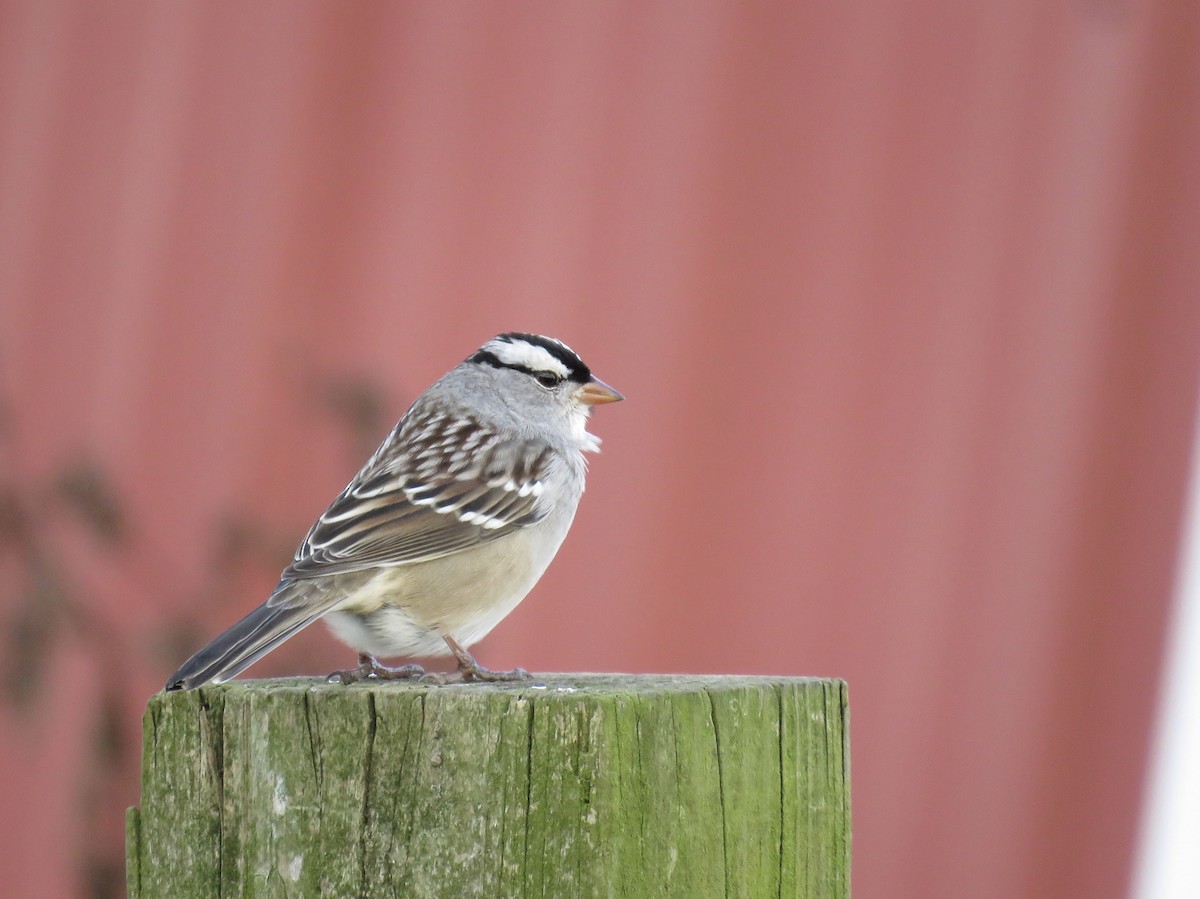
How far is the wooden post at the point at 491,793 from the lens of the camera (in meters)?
1.64

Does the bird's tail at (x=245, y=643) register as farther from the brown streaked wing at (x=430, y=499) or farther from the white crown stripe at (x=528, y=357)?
the white crown stripe at (x=528, y=357)

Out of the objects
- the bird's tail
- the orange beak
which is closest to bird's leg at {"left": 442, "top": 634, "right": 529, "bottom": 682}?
the bird's tail

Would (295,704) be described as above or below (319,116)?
below

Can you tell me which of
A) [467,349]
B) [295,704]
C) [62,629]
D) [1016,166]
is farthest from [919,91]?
[295,704]

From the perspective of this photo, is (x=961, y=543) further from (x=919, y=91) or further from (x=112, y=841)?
(x=112, y=841)

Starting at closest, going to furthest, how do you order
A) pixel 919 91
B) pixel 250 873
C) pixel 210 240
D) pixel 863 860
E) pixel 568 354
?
pixel 250 873 → pixel 568 354 → pixel 210 240 → pixel 863 860 → pixel 919 91

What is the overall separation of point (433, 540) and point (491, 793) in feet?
4.47

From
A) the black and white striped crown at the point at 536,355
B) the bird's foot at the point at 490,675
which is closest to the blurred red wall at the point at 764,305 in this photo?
the black and white striped crown at the point at 536,355

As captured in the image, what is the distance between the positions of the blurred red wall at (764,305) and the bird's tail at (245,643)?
5.06 feet

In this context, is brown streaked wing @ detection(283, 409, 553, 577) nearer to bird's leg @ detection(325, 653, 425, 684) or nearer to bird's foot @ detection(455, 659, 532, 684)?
bird's leg @ detection(325, 653, 425, 684)

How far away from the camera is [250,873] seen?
1.75 m

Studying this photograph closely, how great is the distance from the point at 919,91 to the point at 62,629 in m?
3.90

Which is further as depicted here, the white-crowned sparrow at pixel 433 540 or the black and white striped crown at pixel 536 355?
the black and white striped crown at pixel 536 355

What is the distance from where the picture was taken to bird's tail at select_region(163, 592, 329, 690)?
2.03 m
